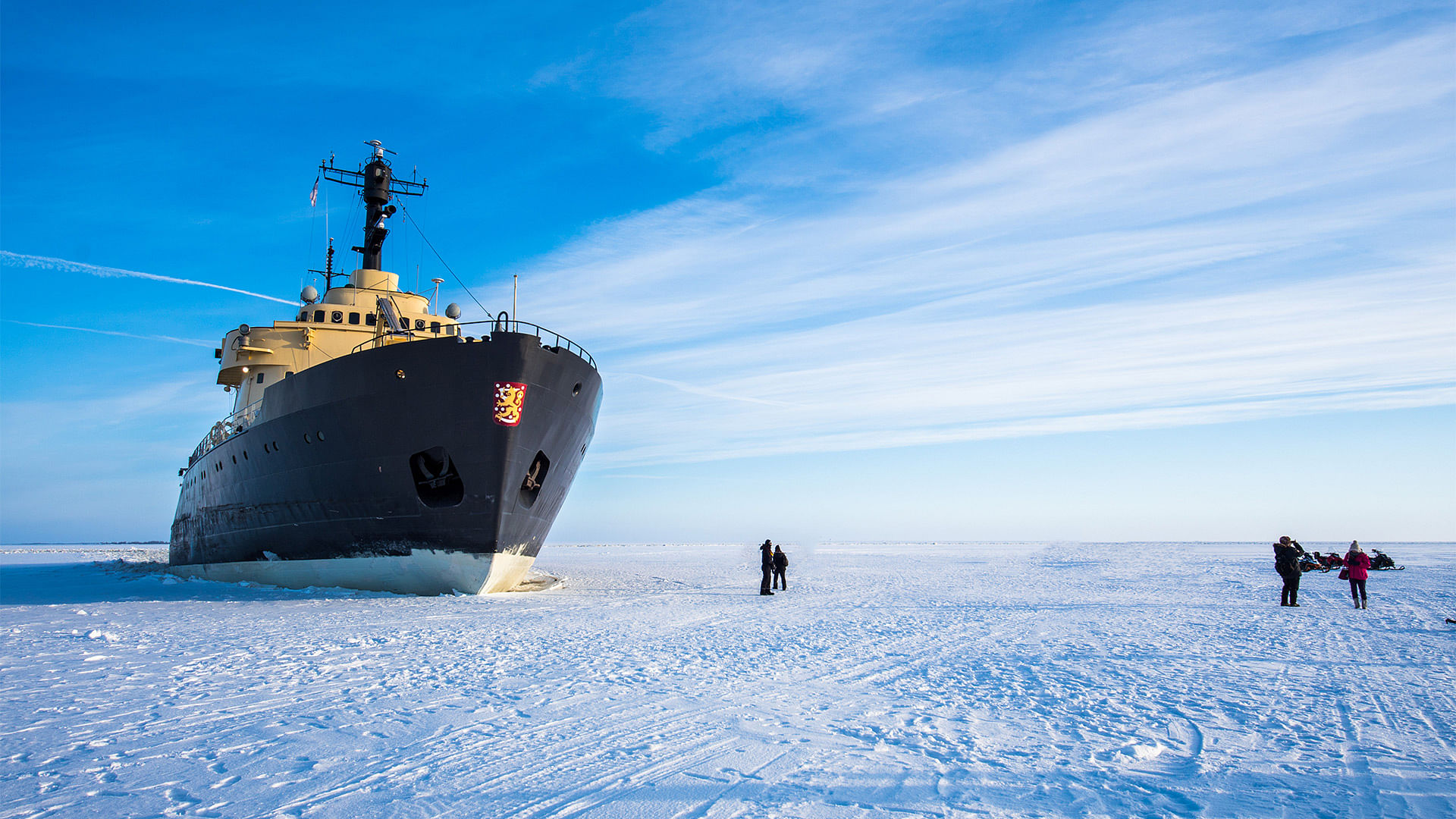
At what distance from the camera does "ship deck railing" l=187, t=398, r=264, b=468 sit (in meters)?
16.7

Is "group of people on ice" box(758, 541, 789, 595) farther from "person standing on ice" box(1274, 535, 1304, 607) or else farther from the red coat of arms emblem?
"person standing on ice" box(1274, 535, 1304, 607)

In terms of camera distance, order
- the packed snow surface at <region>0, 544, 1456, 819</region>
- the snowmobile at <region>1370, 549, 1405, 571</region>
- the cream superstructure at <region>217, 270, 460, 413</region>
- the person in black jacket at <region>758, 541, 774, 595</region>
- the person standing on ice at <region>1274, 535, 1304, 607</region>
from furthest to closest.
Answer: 1. the snowmobile at <region>1370, 549, 1405, 571</region>
2. the cream superstructure at <region>217, 270, 460, 413</region>
3. the person in black jacket at <region>758, 541, 774, 595</region>
4. the person standing on ice at <region>1274, 535, 1304, 607</region>
5. the packed snow surface at <region>0, 544, 1456, 819</region>

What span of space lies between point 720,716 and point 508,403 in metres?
8.93

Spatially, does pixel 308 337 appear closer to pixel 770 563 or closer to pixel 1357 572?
pixel 770 563

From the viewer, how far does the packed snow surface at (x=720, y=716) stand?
3656mm

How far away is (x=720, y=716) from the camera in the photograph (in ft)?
17.1

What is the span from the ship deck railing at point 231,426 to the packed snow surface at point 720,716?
6.26 metres

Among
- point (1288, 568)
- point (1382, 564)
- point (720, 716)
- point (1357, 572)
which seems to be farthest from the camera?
point (1382, 564)

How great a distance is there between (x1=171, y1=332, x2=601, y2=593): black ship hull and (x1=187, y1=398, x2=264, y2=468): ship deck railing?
1.35m

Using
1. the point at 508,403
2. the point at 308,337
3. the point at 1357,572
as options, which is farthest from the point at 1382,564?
the point at 308,337

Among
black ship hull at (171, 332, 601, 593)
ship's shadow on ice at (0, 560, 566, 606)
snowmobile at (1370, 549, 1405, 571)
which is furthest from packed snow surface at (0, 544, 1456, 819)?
snowmobile at (1370, 549, 1405, 571)

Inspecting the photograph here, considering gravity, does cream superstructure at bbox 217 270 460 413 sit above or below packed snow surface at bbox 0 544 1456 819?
above

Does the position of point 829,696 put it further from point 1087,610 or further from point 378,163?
point 378,163

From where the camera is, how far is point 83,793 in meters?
3.66
